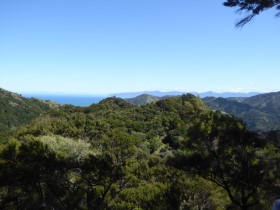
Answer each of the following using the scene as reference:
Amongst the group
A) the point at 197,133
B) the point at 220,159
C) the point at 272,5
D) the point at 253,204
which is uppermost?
the point at 272,5

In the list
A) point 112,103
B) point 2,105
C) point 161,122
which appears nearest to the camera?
point 161,122

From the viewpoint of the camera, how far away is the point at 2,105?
547 feet

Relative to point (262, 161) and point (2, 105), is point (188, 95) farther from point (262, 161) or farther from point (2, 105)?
point (262, 161)

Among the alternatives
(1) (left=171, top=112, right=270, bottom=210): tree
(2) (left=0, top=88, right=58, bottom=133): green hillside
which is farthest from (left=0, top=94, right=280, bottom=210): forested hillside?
(2) (left=0, top=88, right=58, bottom=133): green hillside

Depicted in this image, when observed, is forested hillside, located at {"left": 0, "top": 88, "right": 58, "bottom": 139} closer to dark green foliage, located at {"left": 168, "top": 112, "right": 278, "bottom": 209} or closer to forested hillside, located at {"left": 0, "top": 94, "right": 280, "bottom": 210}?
forested hillside, located at {"left": 0, "top": 94, "right": 280, "bottom": 210}

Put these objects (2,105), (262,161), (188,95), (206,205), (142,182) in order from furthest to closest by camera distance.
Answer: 1. (2,105)
2. (188,95)
3. (142,182)
4. (206,205)
5. (262,161)

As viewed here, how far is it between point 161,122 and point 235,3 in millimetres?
91734

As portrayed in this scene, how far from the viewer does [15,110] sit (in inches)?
6649

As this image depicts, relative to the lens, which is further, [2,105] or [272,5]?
[2,105]

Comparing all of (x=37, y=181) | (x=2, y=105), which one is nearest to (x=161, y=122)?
(x=37, y=181)

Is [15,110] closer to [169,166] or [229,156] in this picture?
[169,166]

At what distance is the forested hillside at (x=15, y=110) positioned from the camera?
153100mm

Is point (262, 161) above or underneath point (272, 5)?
underneath

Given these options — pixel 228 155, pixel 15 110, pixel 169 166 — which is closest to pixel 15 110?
pixel 15 110
